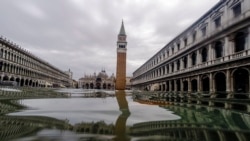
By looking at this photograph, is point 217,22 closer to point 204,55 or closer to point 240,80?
point 204,55

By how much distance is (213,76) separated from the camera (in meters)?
22.6

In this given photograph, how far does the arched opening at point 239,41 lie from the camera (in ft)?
58.1

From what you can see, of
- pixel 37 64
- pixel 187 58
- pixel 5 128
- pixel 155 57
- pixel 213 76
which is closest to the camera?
pixel 5 128

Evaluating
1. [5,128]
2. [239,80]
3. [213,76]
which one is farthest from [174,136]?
[213,76]

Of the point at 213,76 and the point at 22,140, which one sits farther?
the point at 213,76

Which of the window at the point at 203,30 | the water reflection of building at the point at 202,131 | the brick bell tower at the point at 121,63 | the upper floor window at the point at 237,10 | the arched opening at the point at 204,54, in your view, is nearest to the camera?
the water reflection of building at the point at 202,131

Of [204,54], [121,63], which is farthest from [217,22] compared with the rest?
[121,63]

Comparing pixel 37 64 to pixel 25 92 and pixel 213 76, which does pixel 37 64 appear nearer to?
pixel 25 92

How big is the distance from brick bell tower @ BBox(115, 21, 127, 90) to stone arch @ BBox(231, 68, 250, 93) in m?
45.0

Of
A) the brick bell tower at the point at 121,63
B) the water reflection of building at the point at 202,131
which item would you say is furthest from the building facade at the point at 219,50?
the brick bell tower at the point at 121,63

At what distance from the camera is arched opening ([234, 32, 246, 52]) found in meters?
17.7

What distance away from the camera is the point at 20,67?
6306 centimetres

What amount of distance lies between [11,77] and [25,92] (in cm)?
3779

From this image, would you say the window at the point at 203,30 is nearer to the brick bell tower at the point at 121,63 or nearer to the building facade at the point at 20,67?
the building facade at the point at 20,67
